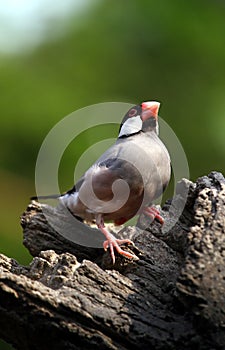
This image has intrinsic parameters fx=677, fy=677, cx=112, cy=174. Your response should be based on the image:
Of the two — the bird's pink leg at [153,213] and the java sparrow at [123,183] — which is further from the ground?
the java sparrow at [123,183]

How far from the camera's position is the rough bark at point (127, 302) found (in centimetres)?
141

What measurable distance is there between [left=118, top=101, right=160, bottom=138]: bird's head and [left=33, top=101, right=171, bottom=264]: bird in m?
0.04

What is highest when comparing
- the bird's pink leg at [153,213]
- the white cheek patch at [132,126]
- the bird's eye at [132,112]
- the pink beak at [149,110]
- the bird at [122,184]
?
the pink beak at [149,110]

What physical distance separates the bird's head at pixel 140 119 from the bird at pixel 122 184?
0.04 meters

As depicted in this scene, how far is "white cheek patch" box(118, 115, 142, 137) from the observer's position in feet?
7.91

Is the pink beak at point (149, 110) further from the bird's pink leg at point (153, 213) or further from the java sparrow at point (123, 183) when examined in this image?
the bird's pink leg at point (153, 213)

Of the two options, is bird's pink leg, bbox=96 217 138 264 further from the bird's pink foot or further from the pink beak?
the pink beak

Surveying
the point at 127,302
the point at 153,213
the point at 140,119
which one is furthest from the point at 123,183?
the point at 127,302

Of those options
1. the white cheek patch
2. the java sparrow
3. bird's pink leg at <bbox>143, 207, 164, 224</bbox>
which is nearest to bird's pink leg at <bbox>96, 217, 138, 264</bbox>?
the java sparrow

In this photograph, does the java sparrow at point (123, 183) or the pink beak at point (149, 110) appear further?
the pink beak at point (149, 110)

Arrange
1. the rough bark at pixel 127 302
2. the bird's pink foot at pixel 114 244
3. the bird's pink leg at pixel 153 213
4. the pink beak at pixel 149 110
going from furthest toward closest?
the pink beak at pixel 149 110 < the bird's pink leg at pixel 153 213 < the bird's pink foot at pixel 114 244 < the rough bark at pixel 127 302

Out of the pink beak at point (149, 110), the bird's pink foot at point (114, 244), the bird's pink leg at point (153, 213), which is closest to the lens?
the bird's pink foot at point (114, 244)

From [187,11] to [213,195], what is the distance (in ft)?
4.24

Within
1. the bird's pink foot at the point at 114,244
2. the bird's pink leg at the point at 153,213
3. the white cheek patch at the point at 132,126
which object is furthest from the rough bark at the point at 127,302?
the white cheek patch at the point at 132,126
